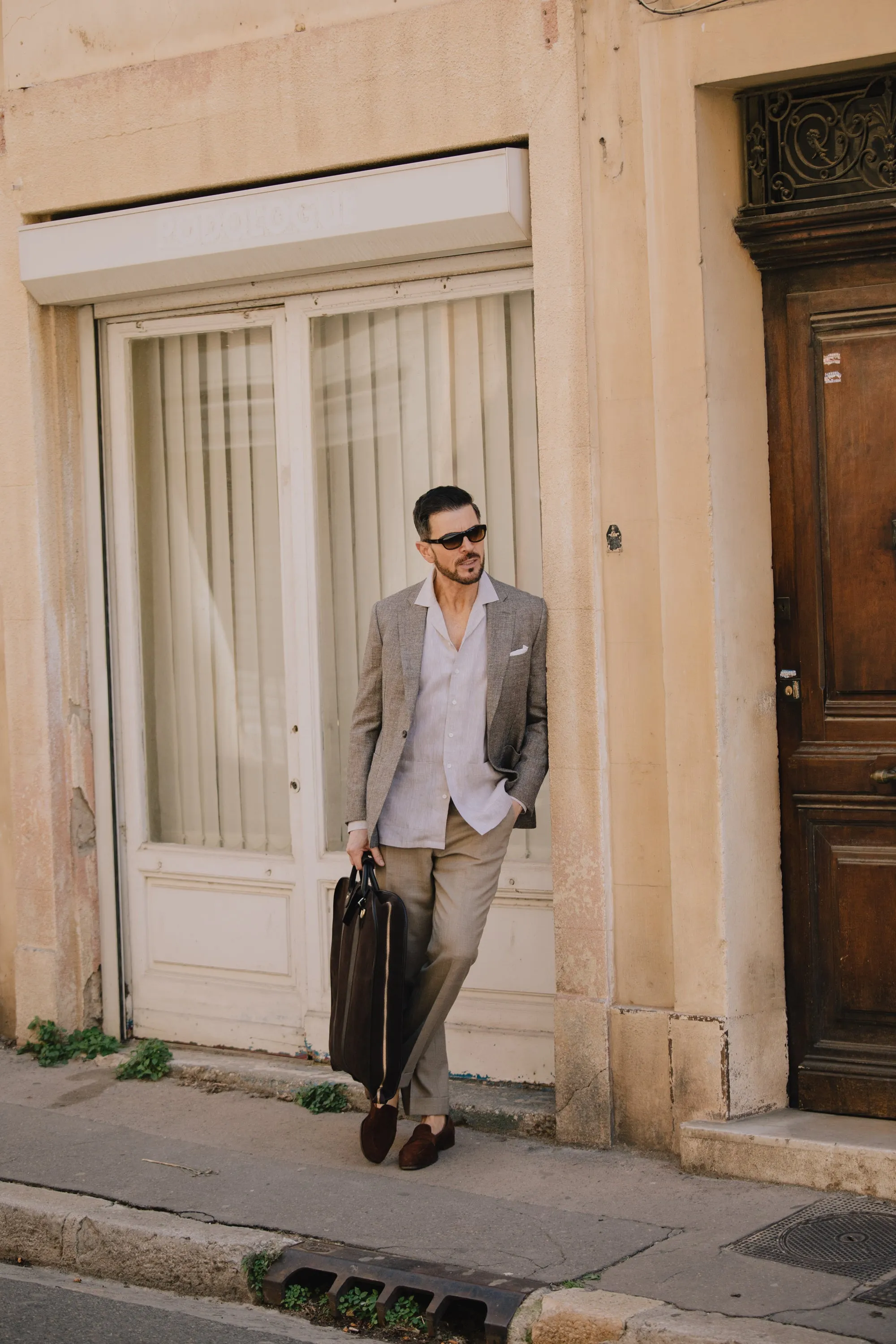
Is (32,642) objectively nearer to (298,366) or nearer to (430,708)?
(298,366)

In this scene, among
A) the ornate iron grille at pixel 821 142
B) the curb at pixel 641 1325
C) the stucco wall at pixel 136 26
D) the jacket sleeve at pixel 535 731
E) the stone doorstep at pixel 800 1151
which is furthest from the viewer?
the stucco wall at pixel 136 26

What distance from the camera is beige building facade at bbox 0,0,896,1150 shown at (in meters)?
5.32

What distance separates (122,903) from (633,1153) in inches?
104

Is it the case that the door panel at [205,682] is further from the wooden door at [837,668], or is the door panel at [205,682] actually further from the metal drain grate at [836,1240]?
the metal drain grate at [836,1240]

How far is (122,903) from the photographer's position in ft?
23.0

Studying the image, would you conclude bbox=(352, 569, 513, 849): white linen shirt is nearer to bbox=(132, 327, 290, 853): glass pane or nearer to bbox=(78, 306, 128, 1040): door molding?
bbox=(132, 327, 290, 853): glass pane

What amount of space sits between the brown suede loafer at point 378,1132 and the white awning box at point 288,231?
3066 mm

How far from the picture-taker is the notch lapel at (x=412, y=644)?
5383 mm

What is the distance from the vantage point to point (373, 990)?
5.21 metres

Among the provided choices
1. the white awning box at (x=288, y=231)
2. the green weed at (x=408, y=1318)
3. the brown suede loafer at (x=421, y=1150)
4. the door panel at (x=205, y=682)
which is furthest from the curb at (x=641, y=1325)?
the white awning box at (x=288, y=231)

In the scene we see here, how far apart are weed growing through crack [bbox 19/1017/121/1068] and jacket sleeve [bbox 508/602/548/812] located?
2.45m

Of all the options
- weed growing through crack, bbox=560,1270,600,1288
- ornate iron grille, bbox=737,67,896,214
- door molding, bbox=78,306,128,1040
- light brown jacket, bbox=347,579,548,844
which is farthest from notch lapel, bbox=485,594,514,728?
door molding, bbox=78,306,128,1040

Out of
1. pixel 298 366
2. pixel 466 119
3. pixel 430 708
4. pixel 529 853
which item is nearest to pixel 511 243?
pixel 466 119

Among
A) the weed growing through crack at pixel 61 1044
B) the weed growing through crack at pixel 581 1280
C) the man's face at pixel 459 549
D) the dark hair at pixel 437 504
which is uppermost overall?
the dark hair at pixel 437 504
